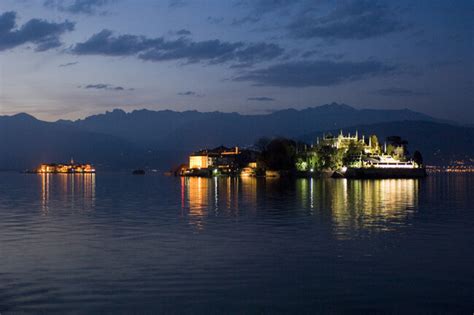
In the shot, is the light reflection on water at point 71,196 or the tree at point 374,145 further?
the tree at point 374,145

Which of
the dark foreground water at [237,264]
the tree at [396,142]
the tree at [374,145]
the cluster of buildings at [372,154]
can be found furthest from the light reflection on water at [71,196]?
the tree at [396,142]

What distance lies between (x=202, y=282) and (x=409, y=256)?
30.1 feet

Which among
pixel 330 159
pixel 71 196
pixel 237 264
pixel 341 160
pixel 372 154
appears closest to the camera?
pixel 237 264

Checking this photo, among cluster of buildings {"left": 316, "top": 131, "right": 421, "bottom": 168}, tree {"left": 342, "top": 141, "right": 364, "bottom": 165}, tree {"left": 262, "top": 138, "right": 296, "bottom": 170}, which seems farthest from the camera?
tree {"left": 262, "top": 138, "right": 296, "bottom": 170}

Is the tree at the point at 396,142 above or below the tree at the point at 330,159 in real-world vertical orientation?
above

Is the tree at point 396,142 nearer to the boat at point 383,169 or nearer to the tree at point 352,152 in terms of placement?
the boat at point 383,169

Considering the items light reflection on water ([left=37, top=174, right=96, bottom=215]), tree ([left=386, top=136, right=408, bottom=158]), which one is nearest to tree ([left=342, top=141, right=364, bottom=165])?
tree ([left=386, top=136, right=408, bottom=158])

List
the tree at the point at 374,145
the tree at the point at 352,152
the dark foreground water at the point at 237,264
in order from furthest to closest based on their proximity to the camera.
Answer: the tree at the point at 374,145, the tree at the point at 352,152, the dark foreground water at the point at 237,264

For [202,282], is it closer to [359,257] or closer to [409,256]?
[359,257]

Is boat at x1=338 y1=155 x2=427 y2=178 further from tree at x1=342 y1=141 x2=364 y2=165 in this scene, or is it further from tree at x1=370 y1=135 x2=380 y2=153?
tree at x1=370 y1=135 x2=380 y2=153

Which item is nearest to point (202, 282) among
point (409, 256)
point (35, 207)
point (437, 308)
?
point (437, 308)

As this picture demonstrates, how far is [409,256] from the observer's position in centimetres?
2434

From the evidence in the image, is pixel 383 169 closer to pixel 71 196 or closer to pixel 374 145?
pixel 374 145

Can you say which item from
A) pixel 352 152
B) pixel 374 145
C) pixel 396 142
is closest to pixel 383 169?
pixel 352 152
